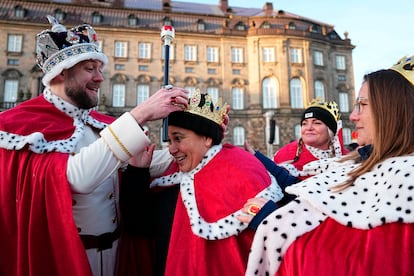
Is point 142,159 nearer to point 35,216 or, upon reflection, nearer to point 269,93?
point 35,216

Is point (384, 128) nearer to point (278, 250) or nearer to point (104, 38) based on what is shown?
point (278, 250)

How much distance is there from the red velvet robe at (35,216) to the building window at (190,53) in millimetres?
29418

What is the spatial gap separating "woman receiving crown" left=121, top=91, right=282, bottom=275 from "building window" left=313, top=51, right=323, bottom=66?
107 ft

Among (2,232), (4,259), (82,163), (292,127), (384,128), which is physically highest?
(292,127)

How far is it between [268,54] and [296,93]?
15.8 ft

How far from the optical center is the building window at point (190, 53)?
30297mm

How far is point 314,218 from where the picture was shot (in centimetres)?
142

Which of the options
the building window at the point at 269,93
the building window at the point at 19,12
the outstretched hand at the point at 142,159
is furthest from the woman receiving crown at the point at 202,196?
the building window at the point at 19,12

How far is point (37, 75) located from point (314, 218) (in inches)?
1212

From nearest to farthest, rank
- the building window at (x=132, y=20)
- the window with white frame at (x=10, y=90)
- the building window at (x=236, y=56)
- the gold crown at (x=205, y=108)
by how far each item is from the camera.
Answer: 1. the gold crown at (x=205, y=108)
2. the window with white frame at (x=10, y=90)
3. the building window at (x=132, y=20)
4. the building window at (x=236, y=56)

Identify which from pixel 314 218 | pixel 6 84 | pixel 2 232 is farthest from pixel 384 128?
pixel 6 84

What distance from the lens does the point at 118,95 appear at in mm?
28703

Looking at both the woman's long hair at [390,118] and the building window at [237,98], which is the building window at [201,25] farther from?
the woman's long hair at [390,118]

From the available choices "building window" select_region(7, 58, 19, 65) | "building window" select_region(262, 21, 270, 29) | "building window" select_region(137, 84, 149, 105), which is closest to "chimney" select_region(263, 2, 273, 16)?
"building window" select_region(262, 21, 270, 29)
